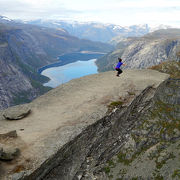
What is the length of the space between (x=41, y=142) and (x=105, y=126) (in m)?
11.3

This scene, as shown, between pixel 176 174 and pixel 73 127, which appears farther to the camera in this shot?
pixel 176 174

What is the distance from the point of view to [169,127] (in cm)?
6844

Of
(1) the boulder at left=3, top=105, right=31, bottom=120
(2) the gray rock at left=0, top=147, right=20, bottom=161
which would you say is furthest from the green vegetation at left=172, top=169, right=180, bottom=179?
(2) the gray rock at left=0, top=147, right=20, bottom=161

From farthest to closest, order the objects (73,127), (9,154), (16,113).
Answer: (16,113)
(73,127)
(9,154)

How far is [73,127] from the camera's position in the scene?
25.0 metres

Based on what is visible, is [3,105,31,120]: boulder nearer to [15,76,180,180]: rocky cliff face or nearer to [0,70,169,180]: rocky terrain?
[0,70,169,180]: rocky terrain

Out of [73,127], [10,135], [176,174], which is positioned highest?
[10,135]

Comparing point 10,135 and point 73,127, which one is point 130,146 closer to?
point 73,127

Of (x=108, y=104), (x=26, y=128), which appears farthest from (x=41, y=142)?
(x=108, y=104)

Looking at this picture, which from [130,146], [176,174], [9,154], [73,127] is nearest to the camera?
[9,154]

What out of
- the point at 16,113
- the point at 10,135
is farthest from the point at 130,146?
the point at 10,135

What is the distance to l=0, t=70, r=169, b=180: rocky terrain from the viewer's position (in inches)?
783

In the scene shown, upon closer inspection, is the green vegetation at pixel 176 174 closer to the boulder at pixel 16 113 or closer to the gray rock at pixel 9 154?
the boulder at pixel 16 113

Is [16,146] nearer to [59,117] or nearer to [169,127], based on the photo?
[59,117]
